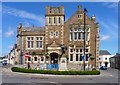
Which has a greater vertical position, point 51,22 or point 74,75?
point 51,22

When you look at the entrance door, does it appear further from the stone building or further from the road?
the road

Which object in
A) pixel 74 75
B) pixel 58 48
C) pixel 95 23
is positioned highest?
pixel 95 23

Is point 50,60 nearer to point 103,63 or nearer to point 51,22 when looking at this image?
point 51,22

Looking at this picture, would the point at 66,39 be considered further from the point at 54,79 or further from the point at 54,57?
the point at 54,79

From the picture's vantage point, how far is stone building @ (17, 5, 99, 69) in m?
58.1

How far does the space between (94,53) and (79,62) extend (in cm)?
393

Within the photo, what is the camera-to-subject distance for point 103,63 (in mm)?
110250

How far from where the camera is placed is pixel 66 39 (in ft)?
193

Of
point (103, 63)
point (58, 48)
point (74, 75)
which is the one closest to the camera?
point (74, 75)

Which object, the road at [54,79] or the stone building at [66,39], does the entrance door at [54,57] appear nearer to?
the stone building at [66,39]

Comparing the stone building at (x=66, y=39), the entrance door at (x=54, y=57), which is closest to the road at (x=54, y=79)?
the stone building at (x=66, y=39)

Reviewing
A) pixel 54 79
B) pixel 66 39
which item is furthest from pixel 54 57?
pixel 54 79

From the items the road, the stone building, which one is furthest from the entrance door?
the road

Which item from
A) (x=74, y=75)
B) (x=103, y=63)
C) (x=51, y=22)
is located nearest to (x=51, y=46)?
(x=51, y=22)
